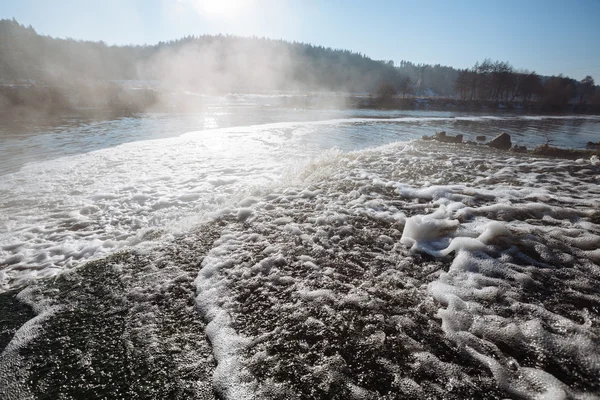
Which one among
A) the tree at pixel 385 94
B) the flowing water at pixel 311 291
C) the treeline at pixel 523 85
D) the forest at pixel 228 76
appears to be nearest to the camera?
the flowing water at pixel 311 291

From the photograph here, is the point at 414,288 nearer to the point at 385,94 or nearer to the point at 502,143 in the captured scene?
the point at 502,143

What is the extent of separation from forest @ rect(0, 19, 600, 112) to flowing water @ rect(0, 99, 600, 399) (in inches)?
1123

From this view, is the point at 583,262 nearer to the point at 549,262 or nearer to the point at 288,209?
the point at 549,262

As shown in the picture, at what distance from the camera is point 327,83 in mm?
103625

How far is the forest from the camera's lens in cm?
3253

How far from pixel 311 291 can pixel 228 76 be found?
98.1 m

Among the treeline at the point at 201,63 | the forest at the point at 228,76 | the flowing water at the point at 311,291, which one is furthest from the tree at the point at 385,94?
the flowing water at the point at 311,291

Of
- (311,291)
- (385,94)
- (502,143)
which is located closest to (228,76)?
(385,94)

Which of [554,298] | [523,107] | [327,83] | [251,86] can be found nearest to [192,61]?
[251,86]

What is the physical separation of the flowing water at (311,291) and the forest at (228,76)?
28.5 m

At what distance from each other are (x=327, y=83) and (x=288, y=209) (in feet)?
361

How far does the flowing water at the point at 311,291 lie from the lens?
164 cm

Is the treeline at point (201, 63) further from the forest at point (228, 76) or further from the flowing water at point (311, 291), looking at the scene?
the flowing water at point (311, 291)

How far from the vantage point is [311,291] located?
93.4 inches
